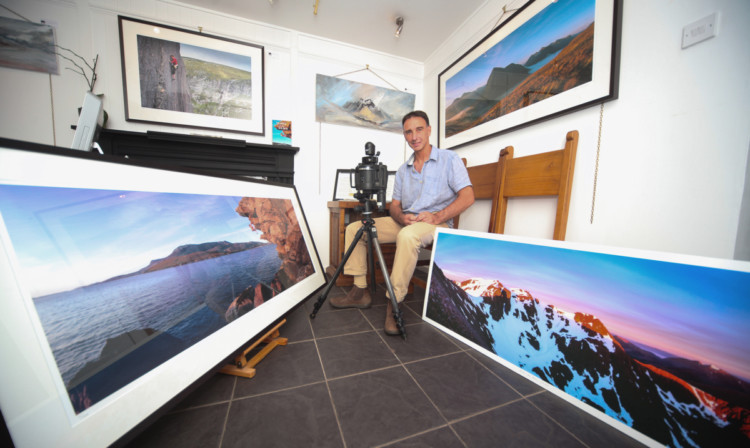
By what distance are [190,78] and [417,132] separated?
206 centimetres

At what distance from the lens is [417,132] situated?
65.2 inches

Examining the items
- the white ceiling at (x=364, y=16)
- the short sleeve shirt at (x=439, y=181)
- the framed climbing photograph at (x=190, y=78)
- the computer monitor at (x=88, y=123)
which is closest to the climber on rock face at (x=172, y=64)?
the framed climbing photograph at (x=190, y=78)

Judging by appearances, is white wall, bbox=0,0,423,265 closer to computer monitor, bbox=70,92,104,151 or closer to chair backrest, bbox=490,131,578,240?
computer monitor, bbox=70,92,104,151

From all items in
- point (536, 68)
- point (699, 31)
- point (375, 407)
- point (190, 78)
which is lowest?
point (375, 407)

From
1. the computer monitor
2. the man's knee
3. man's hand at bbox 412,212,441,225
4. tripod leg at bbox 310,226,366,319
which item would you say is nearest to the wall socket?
man's hand at bbox 412,212,441,225

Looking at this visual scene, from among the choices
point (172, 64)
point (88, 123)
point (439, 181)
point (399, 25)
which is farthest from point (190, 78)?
point (439, 181)

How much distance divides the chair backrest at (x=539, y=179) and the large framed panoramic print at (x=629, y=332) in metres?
0.50

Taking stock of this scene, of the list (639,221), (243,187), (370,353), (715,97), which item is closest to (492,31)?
(715,97)

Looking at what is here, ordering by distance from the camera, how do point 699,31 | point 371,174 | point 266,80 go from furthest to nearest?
point 266,80
point 371,174
point 699,31

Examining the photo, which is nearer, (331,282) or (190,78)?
(331,282)

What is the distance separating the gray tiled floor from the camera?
2.18 feet

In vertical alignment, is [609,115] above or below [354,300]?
above

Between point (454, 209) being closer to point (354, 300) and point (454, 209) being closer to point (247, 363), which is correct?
point (354, 300)

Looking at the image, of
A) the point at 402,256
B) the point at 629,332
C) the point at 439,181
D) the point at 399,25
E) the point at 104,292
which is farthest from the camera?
the point at 399,25
